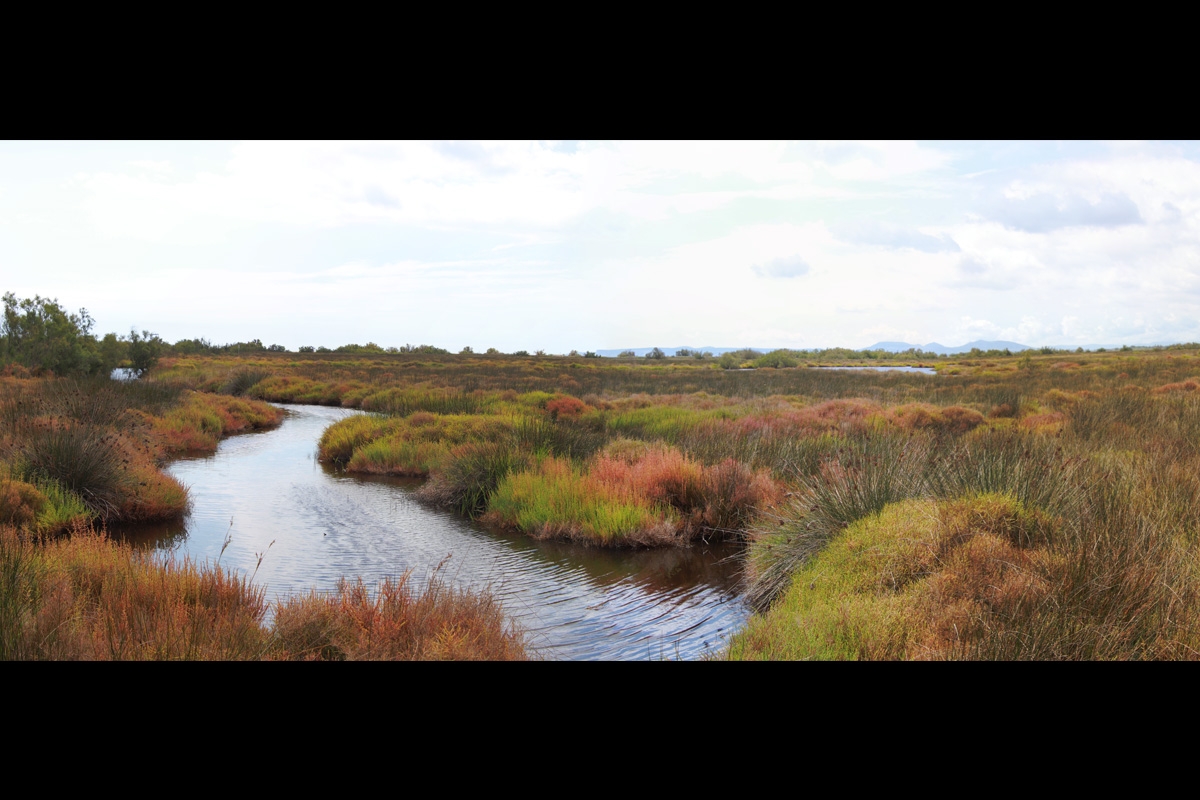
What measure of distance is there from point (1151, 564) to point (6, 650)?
781 centimetres

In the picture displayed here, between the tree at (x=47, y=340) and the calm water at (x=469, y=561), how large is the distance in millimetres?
17744

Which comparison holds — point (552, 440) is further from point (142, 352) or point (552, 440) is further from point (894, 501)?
point (142, 352)

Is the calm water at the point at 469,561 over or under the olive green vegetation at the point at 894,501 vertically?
under

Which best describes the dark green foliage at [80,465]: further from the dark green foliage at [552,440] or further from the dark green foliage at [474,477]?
the dark green foliage at [552,440]

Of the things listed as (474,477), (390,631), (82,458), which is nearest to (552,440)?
(474,477)

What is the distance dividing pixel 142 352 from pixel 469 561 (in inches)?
1367

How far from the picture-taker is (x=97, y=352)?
29531mm

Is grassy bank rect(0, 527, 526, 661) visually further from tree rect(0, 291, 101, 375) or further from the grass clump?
tree rect(0, 291, 101, 375)

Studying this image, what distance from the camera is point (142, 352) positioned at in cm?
3541

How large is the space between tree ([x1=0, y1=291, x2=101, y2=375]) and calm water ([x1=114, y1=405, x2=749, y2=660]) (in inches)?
699

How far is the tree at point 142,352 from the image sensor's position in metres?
34.9

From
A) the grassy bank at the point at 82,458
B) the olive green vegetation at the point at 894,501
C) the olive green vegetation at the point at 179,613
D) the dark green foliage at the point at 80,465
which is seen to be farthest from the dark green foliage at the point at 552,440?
the olive green vegetation at the point at 179,613
